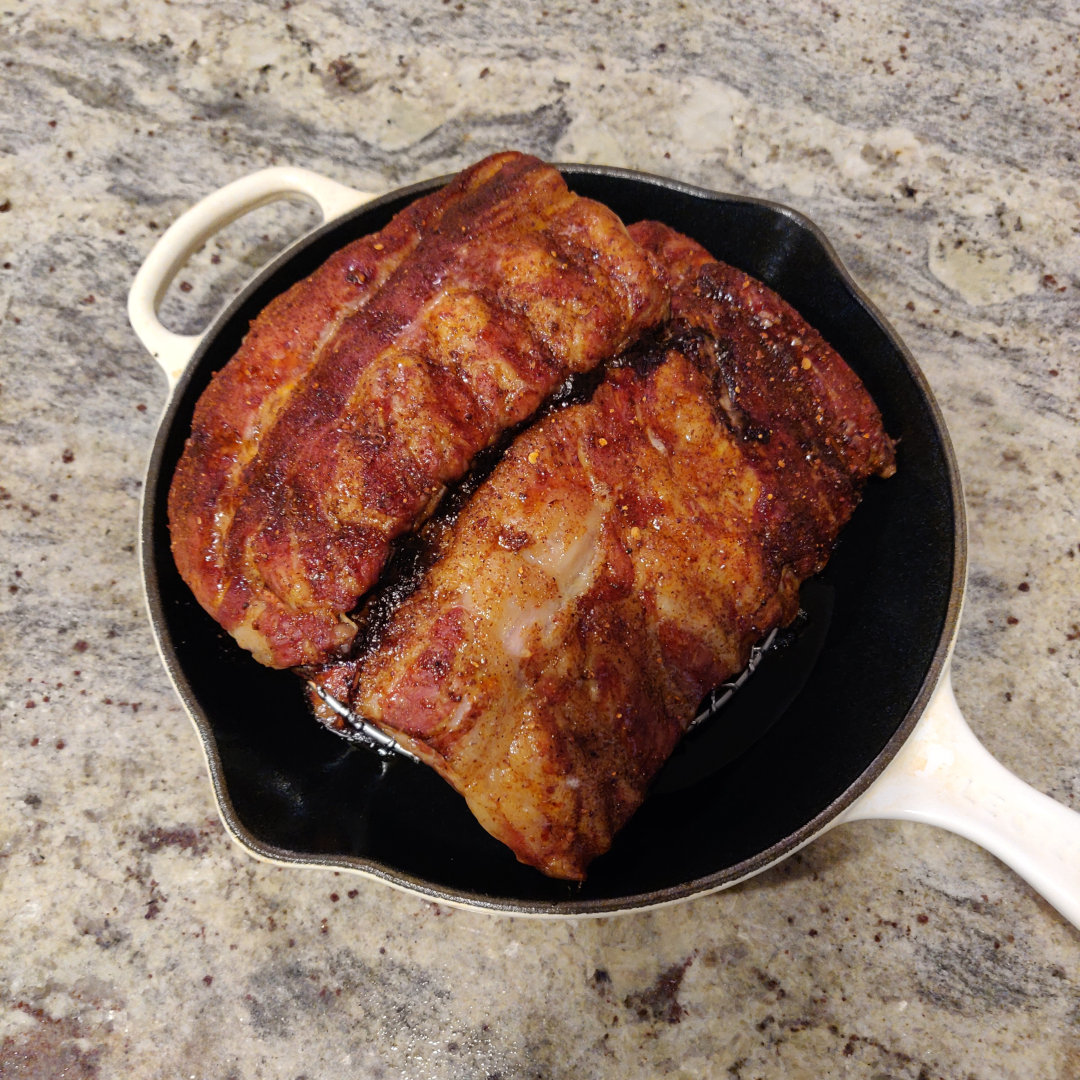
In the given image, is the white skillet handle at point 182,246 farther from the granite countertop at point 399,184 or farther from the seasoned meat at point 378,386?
the granite countertop at point 399,184

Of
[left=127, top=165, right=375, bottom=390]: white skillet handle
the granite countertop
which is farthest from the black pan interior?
the granite countertop

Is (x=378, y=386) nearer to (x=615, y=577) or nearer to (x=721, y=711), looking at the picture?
(x=615, y=577)

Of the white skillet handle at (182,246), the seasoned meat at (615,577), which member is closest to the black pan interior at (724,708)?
the white skillet handle at (182,246)

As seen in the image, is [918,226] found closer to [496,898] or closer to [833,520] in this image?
[833,520]

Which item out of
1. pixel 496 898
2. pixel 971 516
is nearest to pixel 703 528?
pixel 496 898

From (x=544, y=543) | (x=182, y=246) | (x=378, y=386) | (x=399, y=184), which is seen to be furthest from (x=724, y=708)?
(x=399, y=184)

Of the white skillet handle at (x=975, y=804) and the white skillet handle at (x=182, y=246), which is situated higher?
the white skillet handle at (x=182, y=246)

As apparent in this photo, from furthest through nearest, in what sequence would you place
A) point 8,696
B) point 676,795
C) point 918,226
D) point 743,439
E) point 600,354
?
point 918,226
point 8,696
point 676,795
point 743,439
point 600,354
